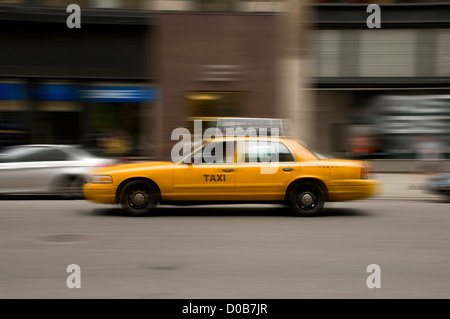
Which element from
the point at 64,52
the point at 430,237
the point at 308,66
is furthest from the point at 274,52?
the point at 430,237

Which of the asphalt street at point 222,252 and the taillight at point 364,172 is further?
the taillight at point 364,172

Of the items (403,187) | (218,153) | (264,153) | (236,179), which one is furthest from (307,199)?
(403,187)

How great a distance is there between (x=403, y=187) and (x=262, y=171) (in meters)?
7.37

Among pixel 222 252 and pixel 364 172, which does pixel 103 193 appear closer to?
pixel 222 252

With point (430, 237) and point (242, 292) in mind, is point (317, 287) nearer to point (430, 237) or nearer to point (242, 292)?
point (242, 292)

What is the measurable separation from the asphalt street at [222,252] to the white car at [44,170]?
57.1 inches

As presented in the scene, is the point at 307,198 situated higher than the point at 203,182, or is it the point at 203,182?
the point at 203,182

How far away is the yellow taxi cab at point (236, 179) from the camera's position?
9.29 m

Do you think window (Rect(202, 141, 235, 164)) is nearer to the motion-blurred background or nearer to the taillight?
the taillight

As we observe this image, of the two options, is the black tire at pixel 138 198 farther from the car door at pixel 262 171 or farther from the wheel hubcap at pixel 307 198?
the wheel hubcap at pixel 307 198

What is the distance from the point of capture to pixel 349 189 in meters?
9.40

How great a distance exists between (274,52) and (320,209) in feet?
33.6

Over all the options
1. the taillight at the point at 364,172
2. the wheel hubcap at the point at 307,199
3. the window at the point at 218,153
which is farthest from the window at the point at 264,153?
the taillight at the point at 364,172

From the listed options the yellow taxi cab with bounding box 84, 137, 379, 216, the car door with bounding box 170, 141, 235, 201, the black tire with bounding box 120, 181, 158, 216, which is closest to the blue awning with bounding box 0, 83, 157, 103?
the yellow taxi cab with bounding box 84, 137, 379, 216
